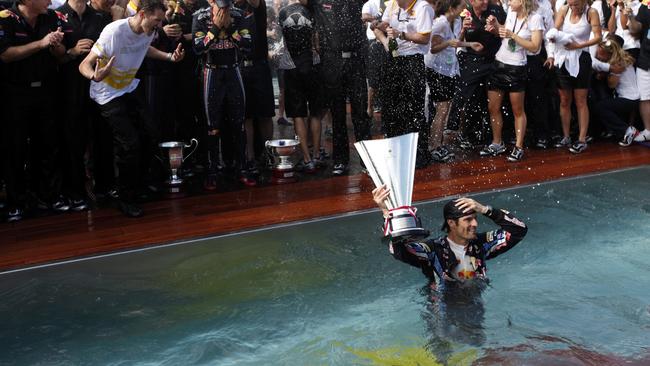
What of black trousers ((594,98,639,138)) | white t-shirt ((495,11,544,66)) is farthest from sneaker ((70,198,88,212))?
black trousers ((594,98,639,138))

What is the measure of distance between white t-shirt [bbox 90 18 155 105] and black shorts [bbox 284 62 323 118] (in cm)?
181

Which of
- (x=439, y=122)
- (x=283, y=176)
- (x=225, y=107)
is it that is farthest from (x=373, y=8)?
(x=283, y=176)

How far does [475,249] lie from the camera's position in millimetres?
5363

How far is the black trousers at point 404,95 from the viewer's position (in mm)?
8500

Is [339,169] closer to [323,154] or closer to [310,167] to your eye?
[310,167]

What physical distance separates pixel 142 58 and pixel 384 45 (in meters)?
2.38

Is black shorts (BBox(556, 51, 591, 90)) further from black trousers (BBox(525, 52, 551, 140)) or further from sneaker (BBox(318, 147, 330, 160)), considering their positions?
sneaker (BBox(318, 147, 330, 160))

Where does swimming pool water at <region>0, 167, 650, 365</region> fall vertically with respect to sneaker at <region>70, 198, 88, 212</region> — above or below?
below

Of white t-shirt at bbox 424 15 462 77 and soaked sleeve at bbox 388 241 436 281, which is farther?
white t-shirt at bbox 424 15 462 77

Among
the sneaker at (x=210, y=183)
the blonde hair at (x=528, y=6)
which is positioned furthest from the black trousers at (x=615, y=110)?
the sneaker at (x=210, y=183)

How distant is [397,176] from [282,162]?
13.1ft

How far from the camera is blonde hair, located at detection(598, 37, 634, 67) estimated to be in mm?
9854

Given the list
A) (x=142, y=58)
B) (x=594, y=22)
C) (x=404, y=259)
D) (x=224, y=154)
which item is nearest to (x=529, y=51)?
(x=594, y=22)

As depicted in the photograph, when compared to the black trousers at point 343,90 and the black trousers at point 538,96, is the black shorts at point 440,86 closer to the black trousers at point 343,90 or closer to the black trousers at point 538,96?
the black trousers at point 343,90
